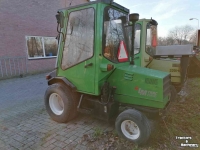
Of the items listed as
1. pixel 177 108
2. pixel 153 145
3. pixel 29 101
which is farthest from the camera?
pixel 29 101

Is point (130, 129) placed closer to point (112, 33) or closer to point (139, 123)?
point (139, 123)

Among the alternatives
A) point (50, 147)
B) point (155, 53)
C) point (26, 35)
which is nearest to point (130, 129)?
point (50, 147)

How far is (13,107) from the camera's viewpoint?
4652 mm

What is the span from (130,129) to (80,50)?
1.82 meters

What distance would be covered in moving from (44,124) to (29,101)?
6.59ft

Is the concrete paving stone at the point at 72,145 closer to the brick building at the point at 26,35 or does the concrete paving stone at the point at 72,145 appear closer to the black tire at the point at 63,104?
the black tire at the point at 63,104

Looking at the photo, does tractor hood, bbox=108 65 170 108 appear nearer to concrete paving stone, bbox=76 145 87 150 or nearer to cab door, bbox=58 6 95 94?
cab door, bbox=58 6 95 94

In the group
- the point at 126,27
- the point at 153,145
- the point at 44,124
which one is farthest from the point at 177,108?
the point at 44,124

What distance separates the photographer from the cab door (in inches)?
114

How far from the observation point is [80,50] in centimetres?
308

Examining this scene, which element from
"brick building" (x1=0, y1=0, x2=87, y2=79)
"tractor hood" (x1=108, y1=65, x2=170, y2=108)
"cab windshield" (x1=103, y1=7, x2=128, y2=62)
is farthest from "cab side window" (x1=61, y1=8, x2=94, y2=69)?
"brick building" (x1=0, y1=0, x2=87, y2=79)

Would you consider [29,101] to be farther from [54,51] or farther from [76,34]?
[54,51]

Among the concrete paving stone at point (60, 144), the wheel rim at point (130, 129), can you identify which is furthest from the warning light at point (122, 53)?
the concrete paving stone at point (60, 144)

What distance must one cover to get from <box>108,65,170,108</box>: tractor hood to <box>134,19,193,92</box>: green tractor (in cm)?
169
